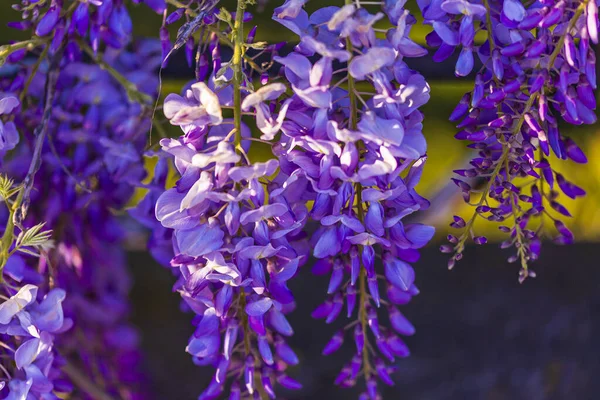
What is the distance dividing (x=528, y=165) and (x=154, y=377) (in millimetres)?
828

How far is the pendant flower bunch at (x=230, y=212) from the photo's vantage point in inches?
18.3

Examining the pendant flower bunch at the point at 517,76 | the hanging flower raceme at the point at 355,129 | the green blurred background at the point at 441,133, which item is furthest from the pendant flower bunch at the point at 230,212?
the green blurred background at the point at 441,133

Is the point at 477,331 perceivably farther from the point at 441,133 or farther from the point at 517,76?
the point at 517,76

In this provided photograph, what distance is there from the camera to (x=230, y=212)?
48 cm

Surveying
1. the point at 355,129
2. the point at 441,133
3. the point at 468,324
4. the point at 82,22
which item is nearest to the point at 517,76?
the point at 355,129

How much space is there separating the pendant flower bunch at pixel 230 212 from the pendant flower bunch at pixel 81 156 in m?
0.17

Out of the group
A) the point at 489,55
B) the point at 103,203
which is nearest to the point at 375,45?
the point at 489,55

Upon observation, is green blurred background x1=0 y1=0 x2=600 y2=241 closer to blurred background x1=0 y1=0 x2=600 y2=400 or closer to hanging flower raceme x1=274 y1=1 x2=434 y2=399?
blurred background x1=0 y1=0 x2=600 y2=400

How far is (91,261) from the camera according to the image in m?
0.86

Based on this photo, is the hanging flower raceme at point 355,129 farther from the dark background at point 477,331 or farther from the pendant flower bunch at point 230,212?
the dark background at point 477,331

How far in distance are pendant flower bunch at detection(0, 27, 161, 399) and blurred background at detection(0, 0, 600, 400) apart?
0.30 metres

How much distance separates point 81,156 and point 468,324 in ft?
2.29

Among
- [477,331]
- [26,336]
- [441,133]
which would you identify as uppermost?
[26,336]

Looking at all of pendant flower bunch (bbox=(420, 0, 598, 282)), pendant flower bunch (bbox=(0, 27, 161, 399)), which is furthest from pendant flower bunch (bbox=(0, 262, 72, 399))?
pendant flower bunch (bbox=(420, 0, 598, 282))
